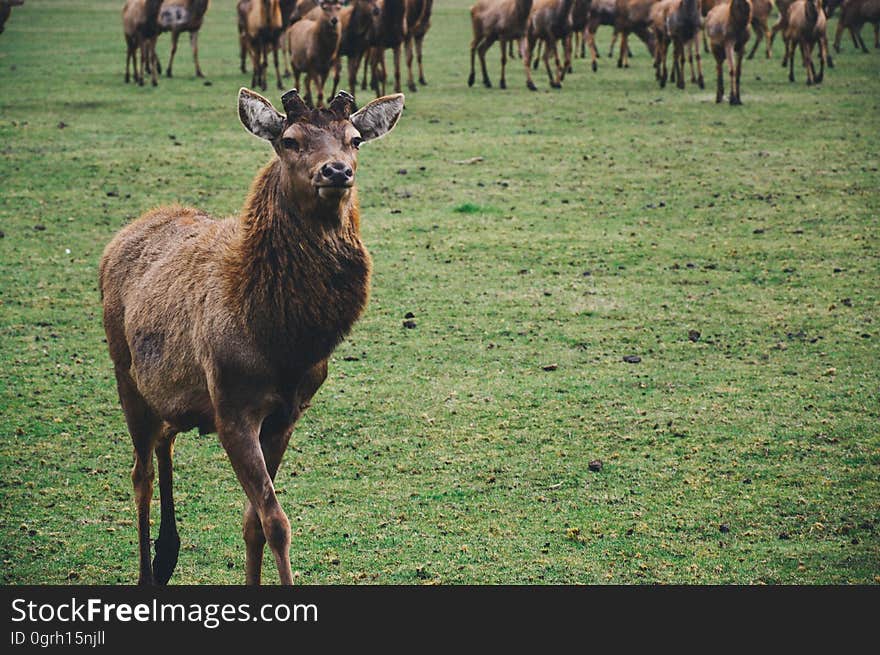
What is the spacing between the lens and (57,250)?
1062 centimetres

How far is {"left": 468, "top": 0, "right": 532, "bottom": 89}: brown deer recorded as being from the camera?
2061 centimetres

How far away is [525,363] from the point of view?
8.06 m

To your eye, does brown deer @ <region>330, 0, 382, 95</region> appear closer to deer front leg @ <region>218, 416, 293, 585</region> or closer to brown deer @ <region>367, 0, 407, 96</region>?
brown deer @ <region>367, 0, 407, 96</region>

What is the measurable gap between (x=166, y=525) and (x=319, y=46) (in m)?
13.4

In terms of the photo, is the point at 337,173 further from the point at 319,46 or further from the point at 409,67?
the point at 409,67

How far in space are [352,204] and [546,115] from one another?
1297cm

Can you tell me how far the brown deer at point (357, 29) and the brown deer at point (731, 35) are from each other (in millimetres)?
5046

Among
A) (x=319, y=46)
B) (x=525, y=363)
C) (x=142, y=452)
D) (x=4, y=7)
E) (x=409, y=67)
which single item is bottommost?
(x=525, y=363)

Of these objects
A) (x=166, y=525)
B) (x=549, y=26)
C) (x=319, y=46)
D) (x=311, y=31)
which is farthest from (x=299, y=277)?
(x=549, y=26)

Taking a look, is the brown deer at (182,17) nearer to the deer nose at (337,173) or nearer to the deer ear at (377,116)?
the deer ear at (377,116)

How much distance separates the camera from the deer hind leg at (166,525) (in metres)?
5.18

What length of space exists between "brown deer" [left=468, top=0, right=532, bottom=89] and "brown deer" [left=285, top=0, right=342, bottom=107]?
3383 mm

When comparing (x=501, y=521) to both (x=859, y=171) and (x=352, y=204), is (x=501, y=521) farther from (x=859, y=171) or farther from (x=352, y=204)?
(x=859, y=171)

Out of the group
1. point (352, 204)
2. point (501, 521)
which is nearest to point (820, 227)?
point (501, 521)
